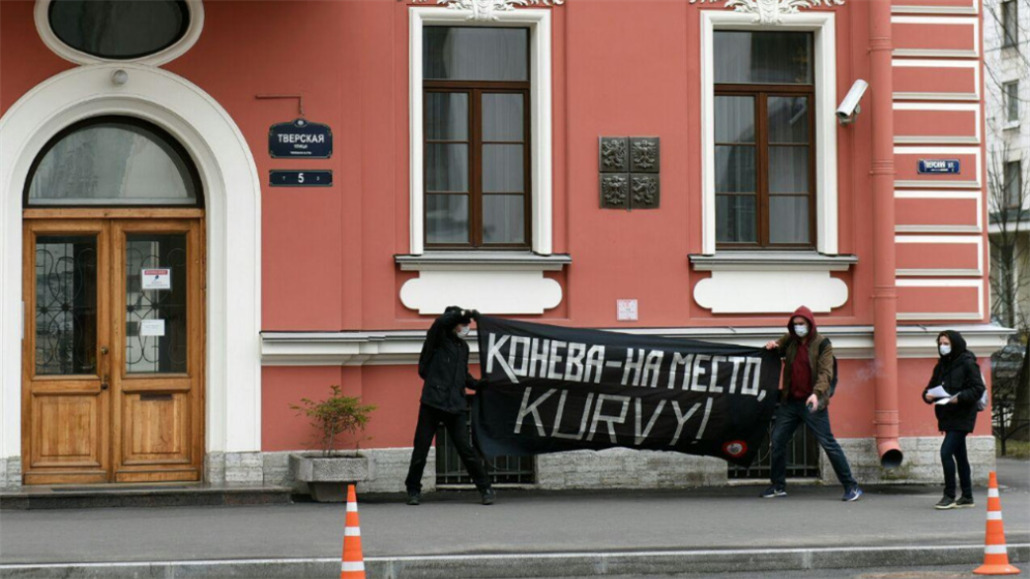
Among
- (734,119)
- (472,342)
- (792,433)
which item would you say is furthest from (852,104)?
(472,342)

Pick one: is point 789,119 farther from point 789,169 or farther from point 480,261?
point 480,261

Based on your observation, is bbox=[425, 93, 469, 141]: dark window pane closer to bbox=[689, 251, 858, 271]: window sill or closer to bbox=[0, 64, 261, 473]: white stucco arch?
bbox=[0, 64, 261, 473]: white stucco arch

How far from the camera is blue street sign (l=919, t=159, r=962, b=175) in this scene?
636 inches

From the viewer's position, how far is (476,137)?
15.7 m

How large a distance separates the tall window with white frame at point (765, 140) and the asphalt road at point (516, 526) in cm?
264

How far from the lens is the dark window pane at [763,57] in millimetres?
16219

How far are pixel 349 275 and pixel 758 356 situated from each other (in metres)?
3.77

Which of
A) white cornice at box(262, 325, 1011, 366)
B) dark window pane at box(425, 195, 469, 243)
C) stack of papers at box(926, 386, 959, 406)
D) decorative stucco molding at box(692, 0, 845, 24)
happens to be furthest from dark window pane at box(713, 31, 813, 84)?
stack of papers at box(926, 386, 959, 406)

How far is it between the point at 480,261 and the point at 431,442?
1.82 meters

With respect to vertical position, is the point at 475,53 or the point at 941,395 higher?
the point at 475,53

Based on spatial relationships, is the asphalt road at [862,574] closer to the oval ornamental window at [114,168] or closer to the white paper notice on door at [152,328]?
the white paper notice on door at [152,328]

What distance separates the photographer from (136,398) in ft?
49.0

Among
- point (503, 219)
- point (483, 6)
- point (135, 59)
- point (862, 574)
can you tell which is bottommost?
point (862, 574)

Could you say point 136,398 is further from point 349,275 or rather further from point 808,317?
point 808,317
